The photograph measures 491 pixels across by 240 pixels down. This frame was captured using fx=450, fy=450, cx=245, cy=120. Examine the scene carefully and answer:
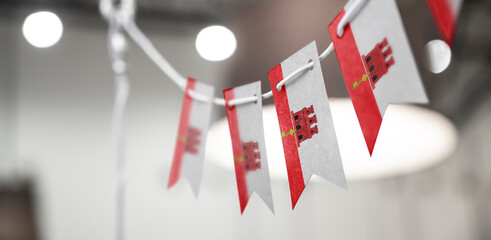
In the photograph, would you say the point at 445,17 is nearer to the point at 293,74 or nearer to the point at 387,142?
the point at 293,74

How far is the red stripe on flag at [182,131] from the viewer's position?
2.34 feet

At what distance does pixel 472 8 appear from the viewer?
1.13 meters

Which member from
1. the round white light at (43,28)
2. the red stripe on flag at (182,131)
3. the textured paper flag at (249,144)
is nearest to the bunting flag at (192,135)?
the red stripe on flag at (182,131)

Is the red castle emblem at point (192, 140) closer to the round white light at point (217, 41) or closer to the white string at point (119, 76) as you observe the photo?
the white string at point (119, 76)

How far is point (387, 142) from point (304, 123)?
1.86ft

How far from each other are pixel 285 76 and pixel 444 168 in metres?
0.80

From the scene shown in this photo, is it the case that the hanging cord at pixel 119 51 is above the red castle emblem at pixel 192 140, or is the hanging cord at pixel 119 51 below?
above

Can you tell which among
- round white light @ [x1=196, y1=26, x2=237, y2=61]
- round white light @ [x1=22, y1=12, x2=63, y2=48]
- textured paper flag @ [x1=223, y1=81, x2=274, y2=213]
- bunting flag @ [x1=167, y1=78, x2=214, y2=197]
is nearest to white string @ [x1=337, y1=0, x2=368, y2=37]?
textured paper flag @ [x1=223, y1=81, x2=274, y2=213]

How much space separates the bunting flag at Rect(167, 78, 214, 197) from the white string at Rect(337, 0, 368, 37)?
0.30 m

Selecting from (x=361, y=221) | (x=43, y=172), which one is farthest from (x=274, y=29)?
(x=43, y=172)

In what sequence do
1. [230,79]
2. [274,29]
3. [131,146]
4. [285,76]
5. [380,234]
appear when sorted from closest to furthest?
[285,76] < [274,29] < [380,234] < [230,79] < [131,146]

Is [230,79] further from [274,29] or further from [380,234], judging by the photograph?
[380,234]

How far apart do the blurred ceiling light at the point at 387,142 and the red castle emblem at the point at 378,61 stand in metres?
0.36

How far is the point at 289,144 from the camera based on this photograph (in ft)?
1.64
